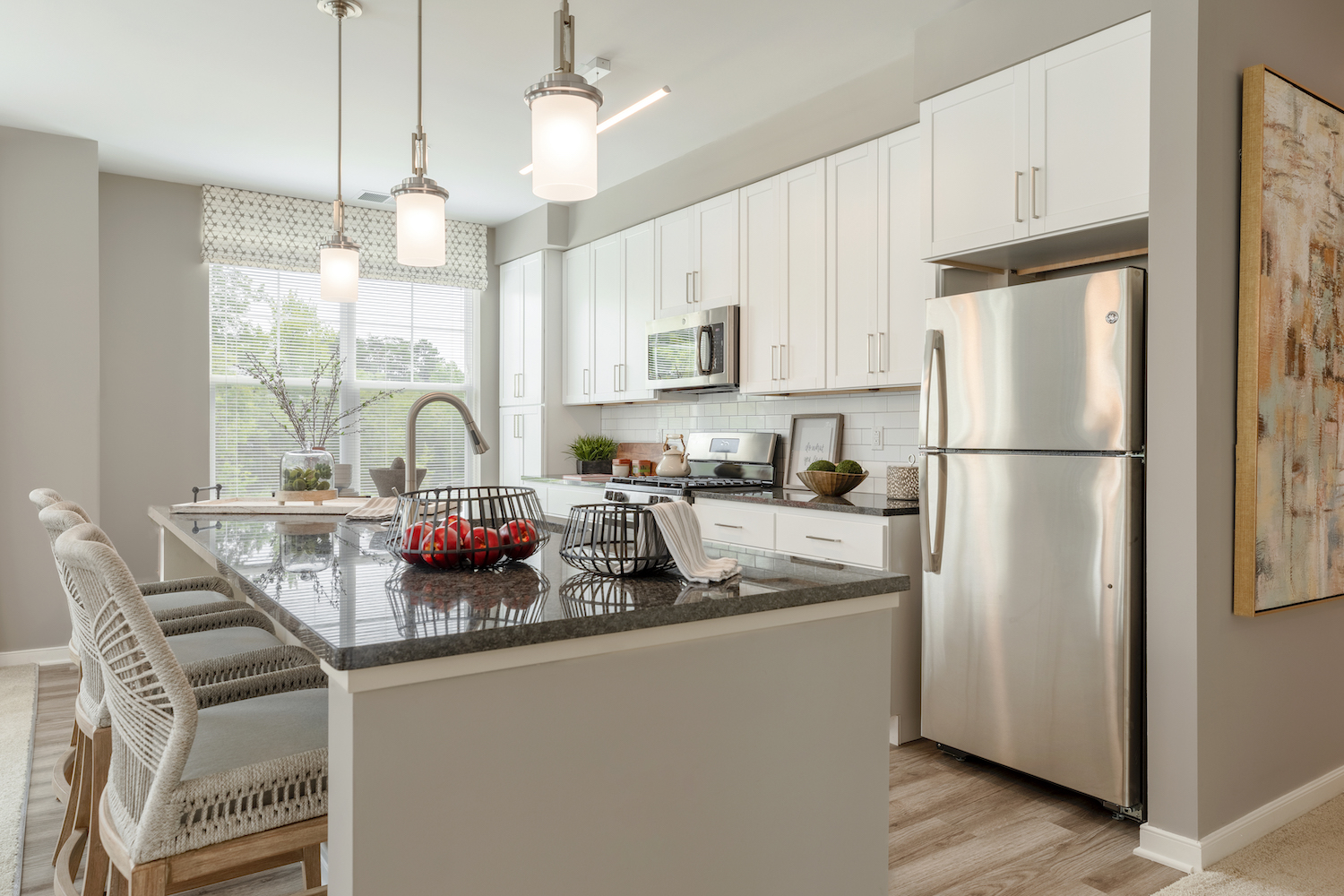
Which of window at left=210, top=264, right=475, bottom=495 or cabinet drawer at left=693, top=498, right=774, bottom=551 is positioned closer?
cabinet drawer at left=693, top=498, right=774, bottom=551

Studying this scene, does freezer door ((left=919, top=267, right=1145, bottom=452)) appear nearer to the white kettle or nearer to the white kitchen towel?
the white kitchen towel

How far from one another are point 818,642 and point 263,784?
0.88 m

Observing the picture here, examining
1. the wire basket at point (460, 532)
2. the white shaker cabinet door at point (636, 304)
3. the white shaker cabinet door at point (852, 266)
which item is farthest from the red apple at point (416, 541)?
the white shaker cabinet door at point (636, 304)

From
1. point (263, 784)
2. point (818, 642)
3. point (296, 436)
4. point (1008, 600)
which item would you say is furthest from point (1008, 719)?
point (296, 436)

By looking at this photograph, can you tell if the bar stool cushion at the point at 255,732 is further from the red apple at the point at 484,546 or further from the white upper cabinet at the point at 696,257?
the white upper cabinet at the point at 696,257

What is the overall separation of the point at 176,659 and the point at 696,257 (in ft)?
11.8

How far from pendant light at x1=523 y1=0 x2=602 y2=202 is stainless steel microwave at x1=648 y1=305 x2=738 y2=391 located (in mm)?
2648

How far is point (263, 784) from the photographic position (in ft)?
4.13

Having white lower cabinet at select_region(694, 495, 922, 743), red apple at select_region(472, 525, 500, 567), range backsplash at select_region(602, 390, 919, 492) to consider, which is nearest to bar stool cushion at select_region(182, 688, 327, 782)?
red apple at select_region(472, 525, 500, 567)

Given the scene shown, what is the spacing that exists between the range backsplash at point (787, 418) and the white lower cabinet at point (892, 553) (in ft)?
2.07

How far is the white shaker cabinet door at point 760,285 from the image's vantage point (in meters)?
4.04

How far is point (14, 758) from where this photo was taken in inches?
119

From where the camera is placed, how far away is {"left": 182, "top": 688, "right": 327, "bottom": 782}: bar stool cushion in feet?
4.22

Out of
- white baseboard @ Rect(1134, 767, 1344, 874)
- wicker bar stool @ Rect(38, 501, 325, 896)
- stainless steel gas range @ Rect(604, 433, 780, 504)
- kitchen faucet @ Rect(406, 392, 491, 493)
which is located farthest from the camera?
stainless steel gas range @ Rect(604, 433, 780, 504)
